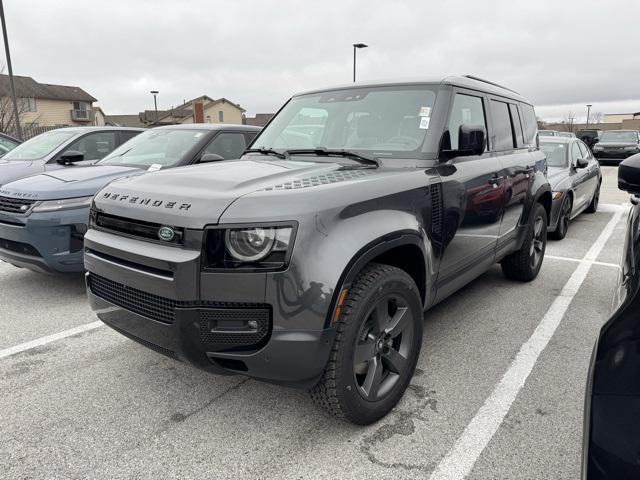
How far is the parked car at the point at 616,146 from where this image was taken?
21.8m

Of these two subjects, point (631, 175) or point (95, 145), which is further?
point (95, 145)

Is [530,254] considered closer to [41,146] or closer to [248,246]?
[248,246]

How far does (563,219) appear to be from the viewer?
24.0 ft

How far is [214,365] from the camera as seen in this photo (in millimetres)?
2254

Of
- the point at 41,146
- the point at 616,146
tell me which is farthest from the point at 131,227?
the point at 616,146

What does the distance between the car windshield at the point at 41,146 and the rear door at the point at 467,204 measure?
5743mm

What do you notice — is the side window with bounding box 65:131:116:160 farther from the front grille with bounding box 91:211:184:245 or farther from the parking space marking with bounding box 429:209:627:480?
the parking space marking with bounding box 429:209:627:480

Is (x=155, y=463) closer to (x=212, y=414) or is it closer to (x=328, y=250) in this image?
(x=212, y=414)

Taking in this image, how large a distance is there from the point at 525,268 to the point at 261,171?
3386 mm

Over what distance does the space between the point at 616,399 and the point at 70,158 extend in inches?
255

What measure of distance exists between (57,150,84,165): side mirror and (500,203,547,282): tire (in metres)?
5.35

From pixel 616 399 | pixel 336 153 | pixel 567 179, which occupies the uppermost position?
pixel 336 153

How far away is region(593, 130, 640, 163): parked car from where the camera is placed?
21.8 m

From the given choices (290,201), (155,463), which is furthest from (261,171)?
(155,463)
